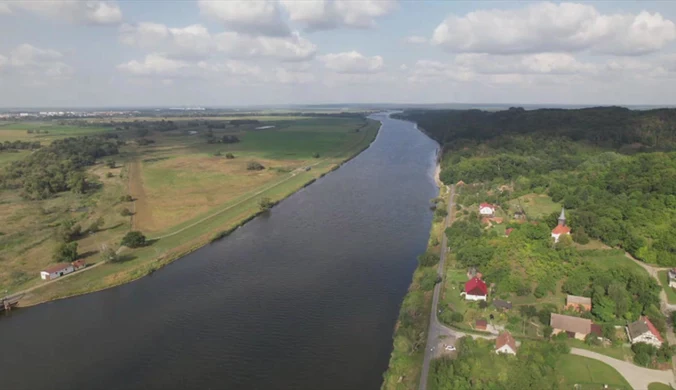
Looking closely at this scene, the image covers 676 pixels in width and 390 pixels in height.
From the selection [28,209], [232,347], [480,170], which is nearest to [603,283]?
[232,347]

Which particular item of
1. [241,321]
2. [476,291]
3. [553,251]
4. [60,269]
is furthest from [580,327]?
[60,269]

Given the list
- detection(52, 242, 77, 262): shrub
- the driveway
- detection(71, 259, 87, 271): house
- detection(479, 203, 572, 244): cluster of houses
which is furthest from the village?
detection(52, 242, 77, 262): shrub

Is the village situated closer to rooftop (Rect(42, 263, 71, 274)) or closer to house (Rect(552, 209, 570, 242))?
house (Rect(552, 209, 570, 242))

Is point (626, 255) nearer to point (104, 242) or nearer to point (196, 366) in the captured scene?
point (196, 366)

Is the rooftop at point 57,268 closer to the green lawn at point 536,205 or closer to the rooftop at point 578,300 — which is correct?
the rooftop at point 578,300

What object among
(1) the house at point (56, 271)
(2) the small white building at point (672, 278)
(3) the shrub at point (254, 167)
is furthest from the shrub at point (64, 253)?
(2) the small white building at point (672, 278)
